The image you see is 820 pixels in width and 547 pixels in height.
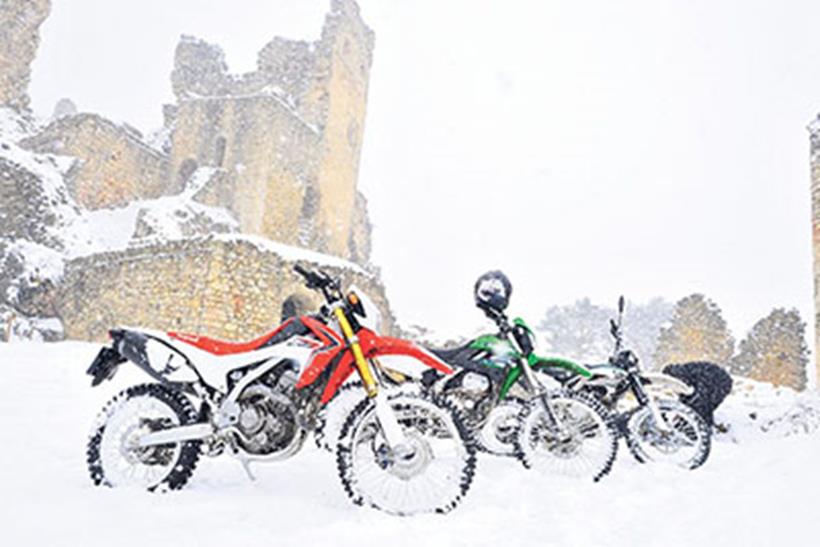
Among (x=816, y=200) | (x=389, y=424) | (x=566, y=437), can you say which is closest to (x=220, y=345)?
(x=389, y=424)

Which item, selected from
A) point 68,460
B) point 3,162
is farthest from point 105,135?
point 68,460

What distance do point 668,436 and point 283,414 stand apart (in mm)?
3082

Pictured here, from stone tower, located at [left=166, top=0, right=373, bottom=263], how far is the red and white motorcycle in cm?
→ 2002

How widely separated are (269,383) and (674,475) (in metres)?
2.62

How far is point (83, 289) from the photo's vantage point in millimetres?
14781

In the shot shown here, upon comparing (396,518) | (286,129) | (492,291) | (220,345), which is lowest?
(396,518)

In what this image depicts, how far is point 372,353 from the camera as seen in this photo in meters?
3.02

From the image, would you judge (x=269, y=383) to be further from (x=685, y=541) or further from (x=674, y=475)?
(x=674, y=475)

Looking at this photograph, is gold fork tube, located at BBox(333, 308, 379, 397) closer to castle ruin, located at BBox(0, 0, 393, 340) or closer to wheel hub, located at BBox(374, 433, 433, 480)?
wheel hub, located at BBox(374, 433, 433, 480)

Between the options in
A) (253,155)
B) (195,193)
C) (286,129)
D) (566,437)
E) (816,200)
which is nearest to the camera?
(566,437)

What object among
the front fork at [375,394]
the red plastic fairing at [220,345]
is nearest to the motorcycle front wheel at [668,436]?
the front fork at [375,394]

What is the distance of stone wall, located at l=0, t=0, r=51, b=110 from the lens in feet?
80.5

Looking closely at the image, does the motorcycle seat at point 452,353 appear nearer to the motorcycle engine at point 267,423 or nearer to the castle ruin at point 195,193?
the motorcycle engine at point 267,423

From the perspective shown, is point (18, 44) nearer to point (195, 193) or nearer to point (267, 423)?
point (195, 193)
